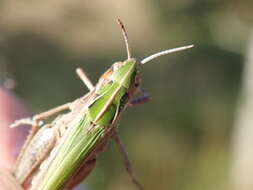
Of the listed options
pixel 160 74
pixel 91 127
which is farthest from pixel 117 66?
pixel 160 74

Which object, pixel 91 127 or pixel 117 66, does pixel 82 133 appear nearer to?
pixel 91 127

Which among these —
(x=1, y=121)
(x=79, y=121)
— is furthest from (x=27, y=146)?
(x=1, y=121)

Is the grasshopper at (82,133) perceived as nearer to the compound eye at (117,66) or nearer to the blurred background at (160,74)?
the compound eye at (117,66)

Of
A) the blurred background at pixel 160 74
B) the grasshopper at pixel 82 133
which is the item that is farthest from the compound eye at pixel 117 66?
the blurred background at pixel 160 74

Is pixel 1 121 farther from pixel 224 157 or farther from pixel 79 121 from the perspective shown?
pixel 224 157

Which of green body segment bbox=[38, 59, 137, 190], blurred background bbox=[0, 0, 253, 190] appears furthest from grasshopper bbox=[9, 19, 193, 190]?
blurred background bbox=[0, 0, 253, 190]

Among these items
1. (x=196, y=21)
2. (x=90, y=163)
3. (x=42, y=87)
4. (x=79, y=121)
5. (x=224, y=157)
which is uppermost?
(x=79, y=121)

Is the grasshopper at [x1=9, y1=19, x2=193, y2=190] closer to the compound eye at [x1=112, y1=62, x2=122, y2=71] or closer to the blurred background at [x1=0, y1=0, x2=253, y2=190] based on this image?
the compound eye at [x1=112, y1=62, x2=122, y2=71]
